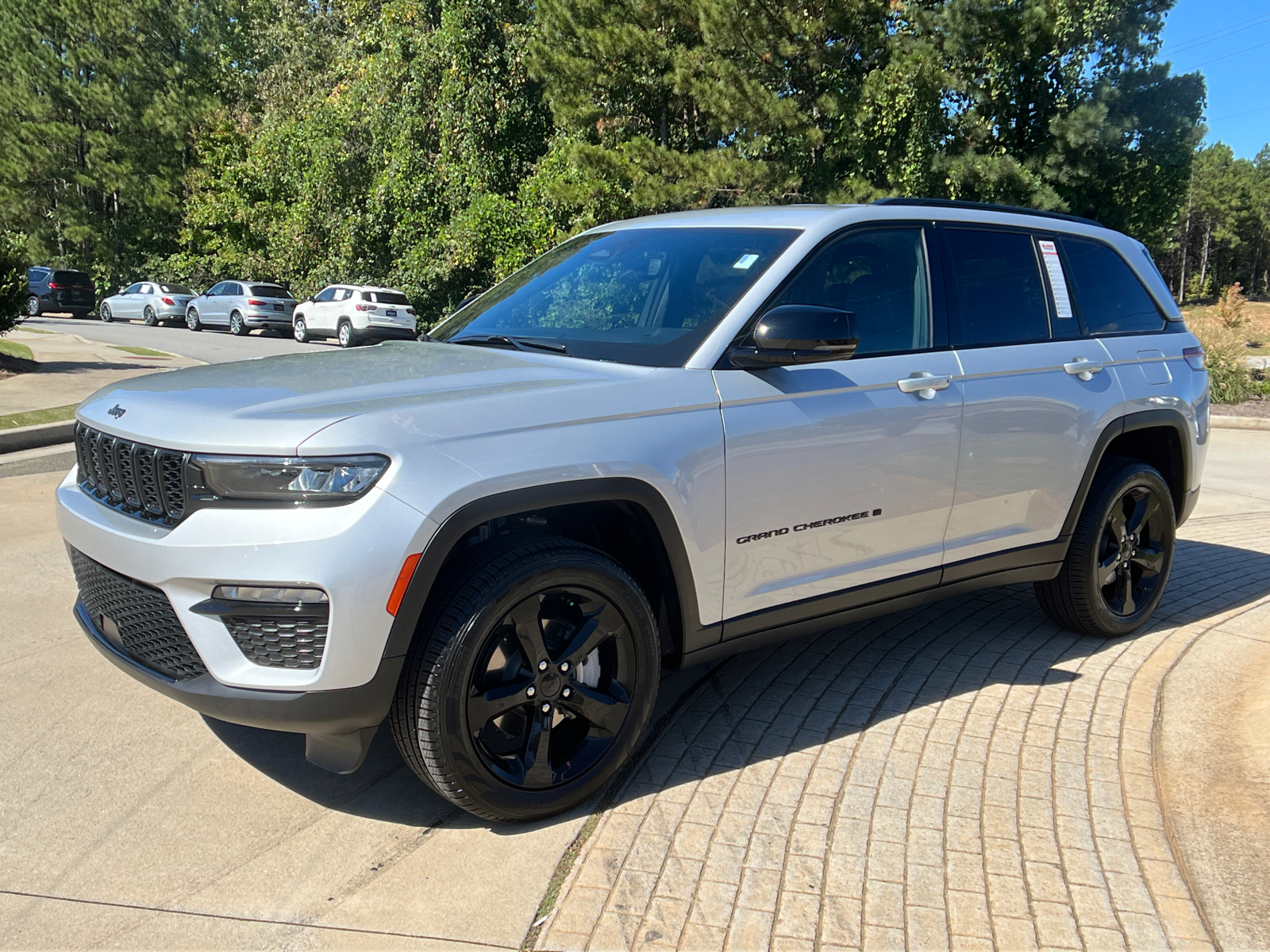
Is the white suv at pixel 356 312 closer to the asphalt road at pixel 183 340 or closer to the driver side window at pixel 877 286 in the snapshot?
the asphalt road at pixel 183 340

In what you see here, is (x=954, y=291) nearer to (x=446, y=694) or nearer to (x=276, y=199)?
(x=446, y=694)

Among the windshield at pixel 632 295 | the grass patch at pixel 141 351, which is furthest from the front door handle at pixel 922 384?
the grass patch at pixel 141 351

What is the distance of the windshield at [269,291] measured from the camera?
3170cm

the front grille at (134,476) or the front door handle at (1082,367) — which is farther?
the front door handle at (1082,367)

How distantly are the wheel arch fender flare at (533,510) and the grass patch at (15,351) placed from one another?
1470 cm

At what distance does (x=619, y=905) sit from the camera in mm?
2846

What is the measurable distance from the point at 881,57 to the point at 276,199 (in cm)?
2286

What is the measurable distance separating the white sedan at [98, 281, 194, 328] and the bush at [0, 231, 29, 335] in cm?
2064

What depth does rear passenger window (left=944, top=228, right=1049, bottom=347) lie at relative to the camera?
14.2ft

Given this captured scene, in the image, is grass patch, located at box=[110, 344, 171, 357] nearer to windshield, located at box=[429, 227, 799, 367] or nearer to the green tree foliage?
windshield, located at box=[429, 227, 799, 367]

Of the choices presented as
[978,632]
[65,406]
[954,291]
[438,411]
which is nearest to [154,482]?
[438,411]

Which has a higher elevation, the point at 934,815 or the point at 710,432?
the point at 710,432

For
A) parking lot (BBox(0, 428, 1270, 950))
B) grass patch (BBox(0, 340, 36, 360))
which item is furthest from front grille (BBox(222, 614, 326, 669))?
grass patch (BBox(0, 340, 36, 360))

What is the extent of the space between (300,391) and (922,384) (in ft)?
7.44
